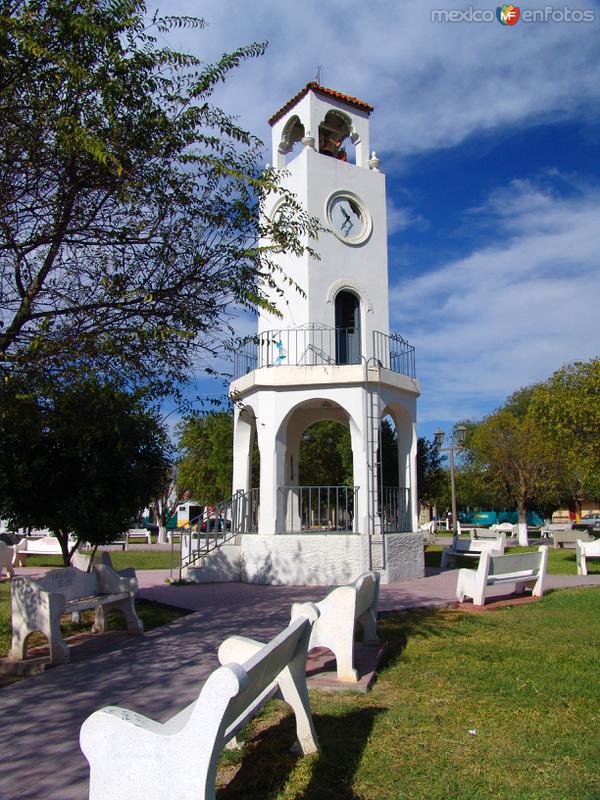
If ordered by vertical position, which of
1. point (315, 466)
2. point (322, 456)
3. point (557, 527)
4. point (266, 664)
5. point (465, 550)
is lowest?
point (557, 527)

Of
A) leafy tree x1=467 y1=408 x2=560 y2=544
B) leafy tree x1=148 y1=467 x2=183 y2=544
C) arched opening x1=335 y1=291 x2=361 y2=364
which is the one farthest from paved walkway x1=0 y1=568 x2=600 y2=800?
leafy tree x1=467 y1=408 x2=560 y2=544

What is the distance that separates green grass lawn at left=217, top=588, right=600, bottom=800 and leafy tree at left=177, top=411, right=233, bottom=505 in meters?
21.8

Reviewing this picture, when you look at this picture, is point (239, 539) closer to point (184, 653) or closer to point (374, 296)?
point (374, 296)

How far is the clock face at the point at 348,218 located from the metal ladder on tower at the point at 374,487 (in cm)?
392

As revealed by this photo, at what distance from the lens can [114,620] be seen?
929 centimetres

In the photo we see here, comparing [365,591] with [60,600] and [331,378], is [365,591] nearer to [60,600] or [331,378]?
[60,600]

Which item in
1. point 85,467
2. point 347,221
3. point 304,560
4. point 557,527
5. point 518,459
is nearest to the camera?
point 85,467

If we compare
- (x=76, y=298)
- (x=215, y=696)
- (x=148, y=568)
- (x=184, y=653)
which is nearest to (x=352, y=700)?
(x=184, y=653)

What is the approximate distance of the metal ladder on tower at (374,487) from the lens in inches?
515

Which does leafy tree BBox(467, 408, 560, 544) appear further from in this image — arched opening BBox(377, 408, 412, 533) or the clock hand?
the clock hand

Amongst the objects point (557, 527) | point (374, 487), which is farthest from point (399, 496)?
point (557, 527)

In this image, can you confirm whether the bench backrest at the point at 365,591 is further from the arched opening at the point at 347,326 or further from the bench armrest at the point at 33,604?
the arched opening at the point at 347,326

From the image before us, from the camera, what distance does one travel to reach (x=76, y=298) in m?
7.07

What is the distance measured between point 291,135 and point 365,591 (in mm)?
13626
